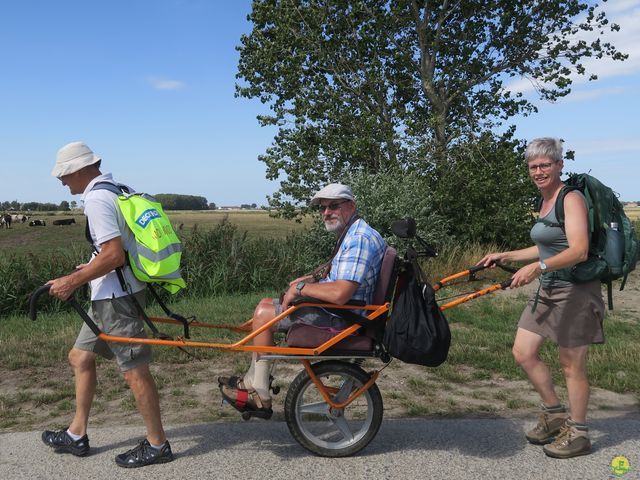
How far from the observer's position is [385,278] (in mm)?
4035

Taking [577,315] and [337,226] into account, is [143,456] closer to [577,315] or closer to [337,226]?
[337,226]

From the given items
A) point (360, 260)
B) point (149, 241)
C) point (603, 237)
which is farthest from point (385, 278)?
point (149, 241)

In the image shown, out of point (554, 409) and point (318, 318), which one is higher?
point (318, 318)

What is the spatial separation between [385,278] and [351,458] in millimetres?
1179

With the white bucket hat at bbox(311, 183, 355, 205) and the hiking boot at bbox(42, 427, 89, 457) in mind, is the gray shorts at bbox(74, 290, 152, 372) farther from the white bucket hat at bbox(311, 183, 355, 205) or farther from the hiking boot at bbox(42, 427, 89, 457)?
the white bucket hat at bbox(311, 183, 355, 205)

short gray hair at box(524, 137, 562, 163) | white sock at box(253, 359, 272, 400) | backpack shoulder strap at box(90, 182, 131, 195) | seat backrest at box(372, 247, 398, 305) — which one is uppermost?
short gray hair at box(524, 137, 562, 163)

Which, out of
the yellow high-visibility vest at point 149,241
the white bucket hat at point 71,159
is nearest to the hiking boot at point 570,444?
the yellow high-visibility vest at point 149,241

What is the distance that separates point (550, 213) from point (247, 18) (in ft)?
60.0

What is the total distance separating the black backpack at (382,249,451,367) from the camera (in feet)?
12.4

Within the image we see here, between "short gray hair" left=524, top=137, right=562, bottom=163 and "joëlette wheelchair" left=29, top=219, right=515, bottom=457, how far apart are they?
82cm

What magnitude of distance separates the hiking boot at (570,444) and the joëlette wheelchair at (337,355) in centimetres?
104

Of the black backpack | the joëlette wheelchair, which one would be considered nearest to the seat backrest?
the joëlette wheelchair

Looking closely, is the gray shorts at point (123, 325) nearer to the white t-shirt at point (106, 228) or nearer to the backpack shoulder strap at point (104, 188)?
the white t-shirt at point (106, 228)

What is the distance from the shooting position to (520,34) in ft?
65.8
